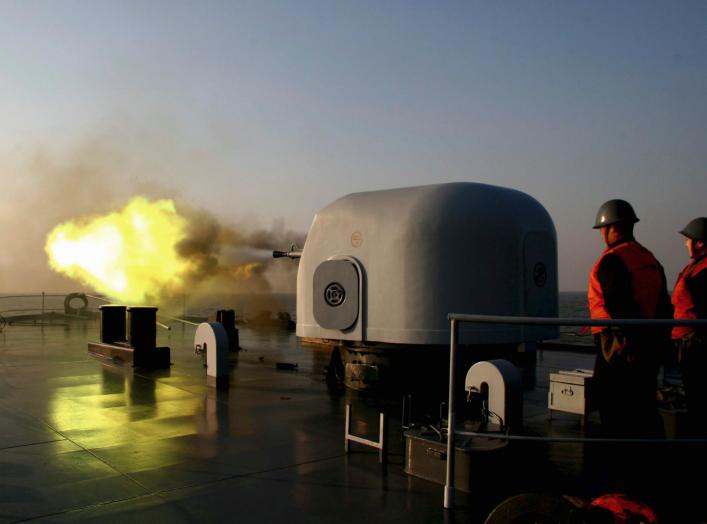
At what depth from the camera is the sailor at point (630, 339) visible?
4.20 m

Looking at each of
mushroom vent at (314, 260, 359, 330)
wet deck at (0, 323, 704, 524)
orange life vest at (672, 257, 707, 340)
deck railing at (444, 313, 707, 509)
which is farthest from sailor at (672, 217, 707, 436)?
mushroom vent at (314, 260, 359, 330)

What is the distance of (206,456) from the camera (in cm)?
582

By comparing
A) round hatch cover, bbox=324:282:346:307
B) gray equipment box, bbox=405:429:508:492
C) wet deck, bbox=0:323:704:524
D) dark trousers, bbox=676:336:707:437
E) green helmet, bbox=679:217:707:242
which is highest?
green helmet, bbox=679:217:707:242

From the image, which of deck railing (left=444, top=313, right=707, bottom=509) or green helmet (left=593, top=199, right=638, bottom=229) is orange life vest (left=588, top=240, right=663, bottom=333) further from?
deck railing (left=444, top=313, right=707, bottom=509)

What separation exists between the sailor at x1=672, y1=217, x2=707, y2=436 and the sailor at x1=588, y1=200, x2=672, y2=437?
502mm

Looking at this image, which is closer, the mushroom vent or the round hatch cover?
the mushroom vent

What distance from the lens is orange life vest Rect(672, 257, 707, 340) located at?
472cm

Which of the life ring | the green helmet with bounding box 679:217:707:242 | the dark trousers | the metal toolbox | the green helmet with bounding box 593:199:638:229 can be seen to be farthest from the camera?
the life ring

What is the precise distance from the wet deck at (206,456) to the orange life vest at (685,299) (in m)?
1.69

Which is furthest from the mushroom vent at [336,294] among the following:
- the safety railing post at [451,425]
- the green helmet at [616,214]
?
the green helmet at [616,214]

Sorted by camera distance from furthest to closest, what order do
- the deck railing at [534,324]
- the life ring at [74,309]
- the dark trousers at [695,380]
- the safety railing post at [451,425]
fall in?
the life ring at [74,309] < the dark trousers at [695,380] < the safety railing post at [451,425] < the deck railing at [534,324]

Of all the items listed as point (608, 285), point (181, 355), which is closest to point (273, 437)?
point (608, 285)

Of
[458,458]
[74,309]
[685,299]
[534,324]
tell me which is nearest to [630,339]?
[534,324]

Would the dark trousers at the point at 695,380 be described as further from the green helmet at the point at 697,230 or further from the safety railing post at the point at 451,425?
the safety railing post at the point at 451,425
